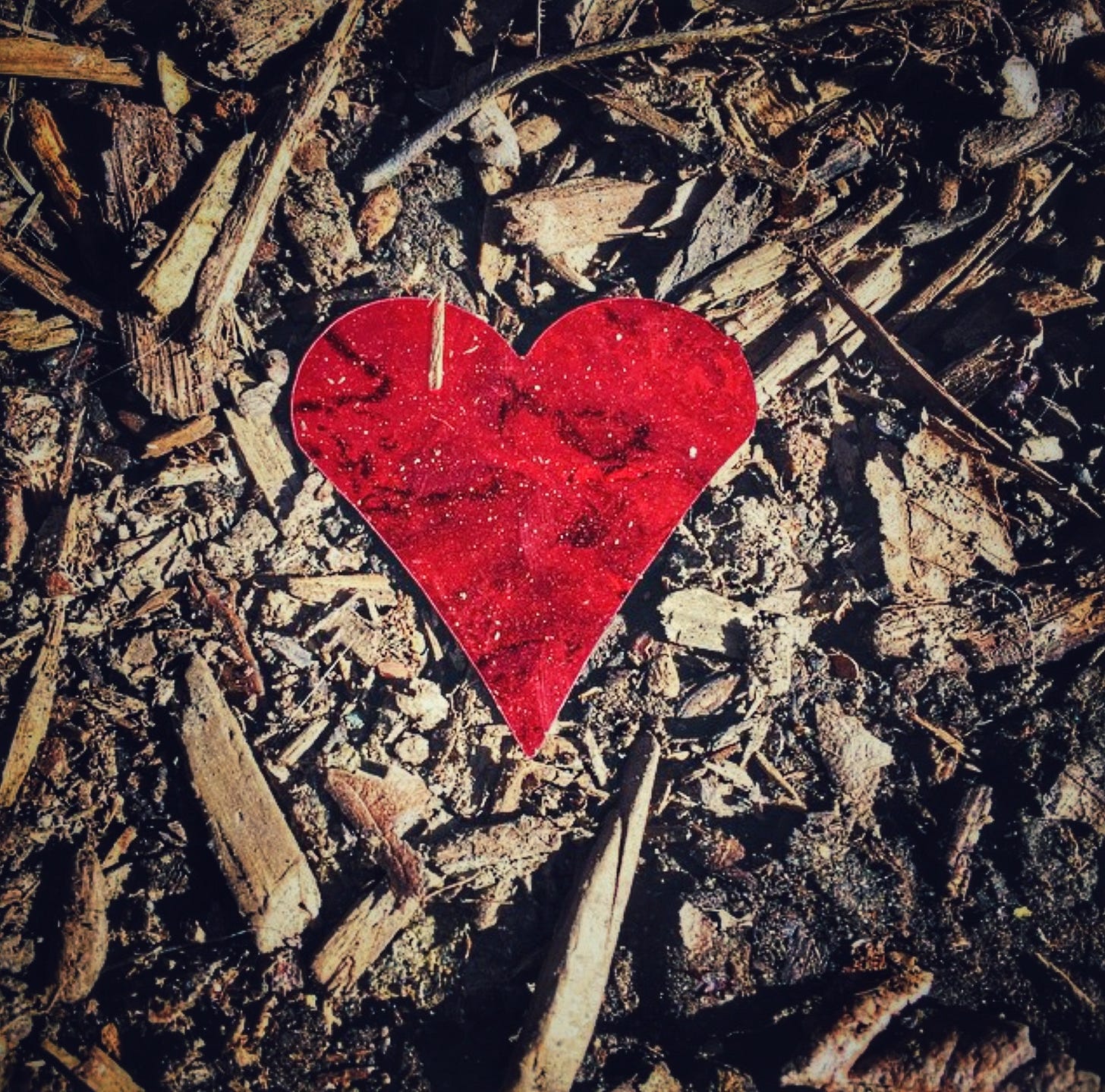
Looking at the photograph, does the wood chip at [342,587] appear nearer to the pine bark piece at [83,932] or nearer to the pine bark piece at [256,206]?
the pine bark piece at [256,206]

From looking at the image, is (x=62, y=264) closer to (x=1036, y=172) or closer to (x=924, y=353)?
(x=924, y=353)

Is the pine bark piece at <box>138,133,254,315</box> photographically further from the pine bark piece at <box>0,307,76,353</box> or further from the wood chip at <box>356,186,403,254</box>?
the wood chip at <box>356,186,403,254</box>

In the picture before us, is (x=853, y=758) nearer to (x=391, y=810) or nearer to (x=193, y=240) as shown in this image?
(x=391, y=810)

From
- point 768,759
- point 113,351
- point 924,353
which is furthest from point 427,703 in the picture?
point 924,353

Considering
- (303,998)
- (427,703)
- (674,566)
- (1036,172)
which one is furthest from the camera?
(1036,172)

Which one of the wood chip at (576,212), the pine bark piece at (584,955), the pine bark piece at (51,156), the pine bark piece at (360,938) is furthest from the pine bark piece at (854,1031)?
the pine bark piece at (51,156)
